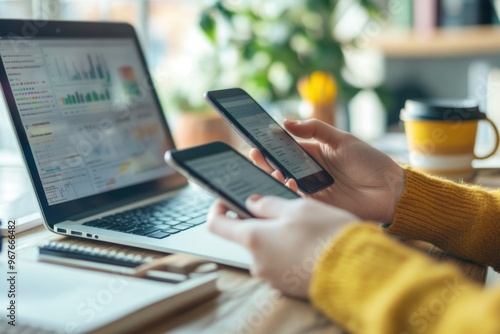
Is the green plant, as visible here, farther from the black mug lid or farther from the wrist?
the wrist

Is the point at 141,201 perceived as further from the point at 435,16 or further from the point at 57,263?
the point at 435,16

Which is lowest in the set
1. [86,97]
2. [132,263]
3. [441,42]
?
[441,42]

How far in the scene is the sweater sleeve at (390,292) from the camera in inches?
18.3

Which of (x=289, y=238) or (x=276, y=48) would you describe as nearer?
(x=289, y=238)

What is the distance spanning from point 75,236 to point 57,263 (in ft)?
0.36

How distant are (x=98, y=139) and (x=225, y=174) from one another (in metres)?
0.33

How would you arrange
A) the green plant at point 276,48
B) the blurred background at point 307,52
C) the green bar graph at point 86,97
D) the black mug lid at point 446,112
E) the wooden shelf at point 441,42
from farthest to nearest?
1. the wooden shelf at point 441,42
2. the green plant at point 276,48
3. the blurred background at point 307,52
4. the black mug lid at point 446,112
5. the green bar graph at point 86,97

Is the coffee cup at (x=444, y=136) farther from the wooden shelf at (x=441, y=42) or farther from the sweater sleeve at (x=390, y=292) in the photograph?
the wooden shelf at (x=441, y=42)

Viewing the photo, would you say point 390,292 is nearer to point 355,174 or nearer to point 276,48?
point 355,174

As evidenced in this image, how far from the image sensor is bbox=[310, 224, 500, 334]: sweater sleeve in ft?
1.52

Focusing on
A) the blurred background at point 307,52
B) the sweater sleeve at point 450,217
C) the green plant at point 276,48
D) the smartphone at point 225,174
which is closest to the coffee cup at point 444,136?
the sweater sleeve at point 450,217

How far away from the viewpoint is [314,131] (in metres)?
0.82

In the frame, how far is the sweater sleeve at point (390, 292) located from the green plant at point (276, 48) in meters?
1.25

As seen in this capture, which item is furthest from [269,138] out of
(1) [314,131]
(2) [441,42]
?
(2) [441,42]
